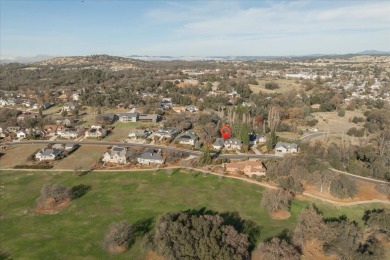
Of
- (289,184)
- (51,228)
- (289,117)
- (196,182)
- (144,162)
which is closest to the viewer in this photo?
(51,228)

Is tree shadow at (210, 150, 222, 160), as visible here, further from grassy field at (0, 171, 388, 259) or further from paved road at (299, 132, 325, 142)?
paved road at (299, 132, 325, 142)

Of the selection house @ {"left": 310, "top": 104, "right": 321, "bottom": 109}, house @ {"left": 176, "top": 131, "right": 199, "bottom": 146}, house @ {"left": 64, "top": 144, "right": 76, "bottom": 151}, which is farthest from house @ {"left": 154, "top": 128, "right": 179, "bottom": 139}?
house @ {"left": 310, "top": 104, "right": 321, "bottom": 109}

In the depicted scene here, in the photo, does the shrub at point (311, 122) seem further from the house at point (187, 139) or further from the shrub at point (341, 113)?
the house at point (187, 139)

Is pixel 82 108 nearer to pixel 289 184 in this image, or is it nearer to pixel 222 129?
pixel 222 129

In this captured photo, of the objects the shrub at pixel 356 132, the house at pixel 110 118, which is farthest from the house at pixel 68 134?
the shrub at pixel 356 132

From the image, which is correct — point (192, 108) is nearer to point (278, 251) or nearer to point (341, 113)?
point (341, 113)

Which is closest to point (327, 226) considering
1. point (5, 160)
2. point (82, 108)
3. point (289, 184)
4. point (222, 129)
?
point (289, 184)
